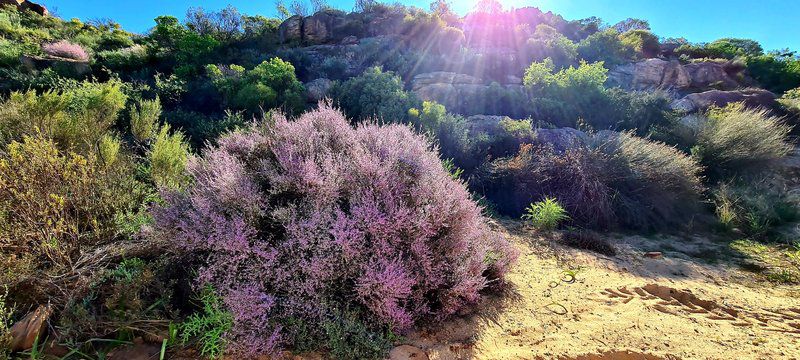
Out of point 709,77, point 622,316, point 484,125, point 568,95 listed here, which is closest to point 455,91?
point 484,125

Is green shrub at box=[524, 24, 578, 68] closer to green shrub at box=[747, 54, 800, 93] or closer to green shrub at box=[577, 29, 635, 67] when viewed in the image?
green shrub at box=[577, 29, 635, 67]

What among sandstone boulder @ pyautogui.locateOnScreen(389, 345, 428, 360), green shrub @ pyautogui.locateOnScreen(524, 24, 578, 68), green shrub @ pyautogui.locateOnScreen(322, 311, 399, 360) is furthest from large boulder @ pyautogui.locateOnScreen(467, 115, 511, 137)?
green shrub @ pyautogui.locateOnScreen(524, 24, 578, 68)

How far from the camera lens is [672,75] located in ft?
62.6

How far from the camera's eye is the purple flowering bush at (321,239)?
201 centimetres

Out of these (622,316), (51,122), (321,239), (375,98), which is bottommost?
(622,316)

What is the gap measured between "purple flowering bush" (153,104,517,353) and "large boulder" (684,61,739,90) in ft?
79.4

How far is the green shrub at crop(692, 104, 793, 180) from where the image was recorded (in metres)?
7.38

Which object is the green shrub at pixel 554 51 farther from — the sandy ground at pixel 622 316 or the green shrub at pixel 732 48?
the sandy ground at pixel 622 316

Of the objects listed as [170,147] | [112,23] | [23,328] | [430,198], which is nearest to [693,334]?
[430,198]

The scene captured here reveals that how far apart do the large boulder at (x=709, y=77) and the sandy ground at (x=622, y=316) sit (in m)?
21.4

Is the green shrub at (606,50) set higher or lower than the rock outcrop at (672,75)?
higher

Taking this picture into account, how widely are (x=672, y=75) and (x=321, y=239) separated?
24086 millimetres

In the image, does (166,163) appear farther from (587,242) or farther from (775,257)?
(775,257)

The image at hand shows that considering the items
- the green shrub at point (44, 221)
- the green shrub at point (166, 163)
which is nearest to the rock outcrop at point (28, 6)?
the green shrub at point (166, 163)
